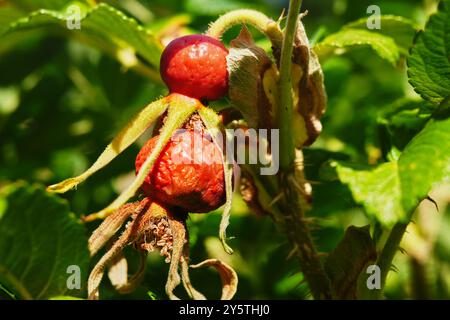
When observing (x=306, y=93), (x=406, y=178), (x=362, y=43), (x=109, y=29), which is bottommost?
(x=406, y=178)

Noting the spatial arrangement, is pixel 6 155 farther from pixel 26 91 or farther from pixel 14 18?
pixel 14 18

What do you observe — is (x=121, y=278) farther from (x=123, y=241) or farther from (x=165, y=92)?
(x=165, y=92)

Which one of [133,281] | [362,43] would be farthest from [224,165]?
[362,43]

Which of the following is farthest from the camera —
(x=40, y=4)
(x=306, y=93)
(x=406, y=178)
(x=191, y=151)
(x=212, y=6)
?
(x=212, y=6)

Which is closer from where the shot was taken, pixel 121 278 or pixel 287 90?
pixel 287 90

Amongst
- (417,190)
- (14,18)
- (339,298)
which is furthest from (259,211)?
(14,18)

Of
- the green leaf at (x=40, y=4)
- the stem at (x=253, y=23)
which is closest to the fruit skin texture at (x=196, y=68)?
the stem at (x=253, y=23)

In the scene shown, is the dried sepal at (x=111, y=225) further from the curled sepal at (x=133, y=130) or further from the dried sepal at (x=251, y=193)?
the dried sepal at (x=251, y=193)

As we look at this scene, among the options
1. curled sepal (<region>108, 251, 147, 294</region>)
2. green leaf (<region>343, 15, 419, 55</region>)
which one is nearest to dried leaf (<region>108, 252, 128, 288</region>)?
curled sepal (<region>108, 251, 147, 294</region>)
